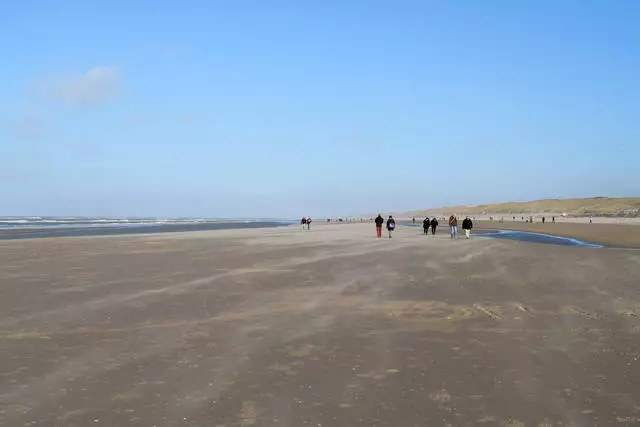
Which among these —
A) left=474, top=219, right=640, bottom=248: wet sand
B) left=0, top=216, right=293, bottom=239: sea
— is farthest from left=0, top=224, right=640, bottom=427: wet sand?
left=0, top=216, right=293, bottom=239: sea

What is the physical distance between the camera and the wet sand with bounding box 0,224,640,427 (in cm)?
504

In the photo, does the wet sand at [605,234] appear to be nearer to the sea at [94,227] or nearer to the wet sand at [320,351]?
the wet sand at [320,351]

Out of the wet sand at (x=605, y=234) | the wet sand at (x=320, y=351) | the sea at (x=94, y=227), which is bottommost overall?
the wet sand at (x=605, y=234)

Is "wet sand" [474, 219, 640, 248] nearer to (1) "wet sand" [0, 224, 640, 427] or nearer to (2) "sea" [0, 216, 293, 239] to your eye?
(1) "wet sand" [0, 224, 640, 427]

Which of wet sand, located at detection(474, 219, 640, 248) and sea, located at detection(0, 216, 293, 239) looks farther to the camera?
sea, located at detection(0, 216, 293, 239)

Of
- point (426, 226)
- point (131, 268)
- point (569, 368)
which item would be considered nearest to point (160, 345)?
point (569, 368)

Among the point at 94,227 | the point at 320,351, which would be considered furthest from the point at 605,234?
the point at 94,227

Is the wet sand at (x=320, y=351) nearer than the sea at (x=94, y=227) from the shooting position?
Yes

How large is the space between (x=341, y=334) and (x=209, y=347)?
7.11 feet

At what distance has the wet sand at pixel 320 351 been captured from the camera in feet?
16.5

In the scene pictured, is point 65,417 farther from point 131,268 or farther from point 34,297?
point 131,268

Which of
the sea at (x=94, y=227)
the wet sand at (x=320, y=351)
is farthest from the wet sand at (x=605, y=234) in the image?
the sea at (x=94, y=227)

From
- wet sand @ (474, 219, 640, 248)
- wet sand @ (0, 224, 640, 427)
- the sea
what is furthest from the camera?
the sea

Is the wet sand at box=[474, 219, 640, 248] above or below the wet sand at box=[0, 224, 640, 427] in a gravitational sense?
below
